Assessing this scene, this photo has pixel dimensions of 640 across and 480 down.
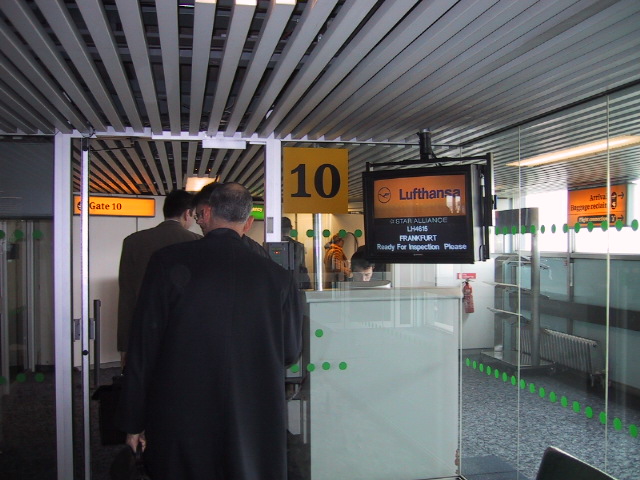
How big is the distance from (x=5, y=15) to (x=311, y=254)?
2730mm

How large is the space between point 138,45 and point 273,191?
1.99 metres

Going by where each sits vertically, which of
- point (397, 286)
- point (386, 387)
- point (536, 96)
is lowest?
point (386, 387)

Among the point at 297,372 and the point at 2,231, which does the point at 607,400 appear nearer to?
the point at 297,372

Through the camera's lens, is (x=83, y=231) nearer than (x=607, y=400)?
No

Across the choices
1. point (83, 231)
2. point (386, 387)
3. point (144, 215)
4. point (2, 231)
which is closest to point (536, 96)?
point (386, 387)

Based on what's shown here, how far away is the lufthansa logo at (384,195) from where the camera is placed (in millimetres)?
4297

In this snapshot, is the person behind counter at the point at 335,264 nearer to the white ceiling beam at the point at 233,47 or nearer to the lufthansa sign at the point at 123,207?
the white ceiling beam at the point at 233,47

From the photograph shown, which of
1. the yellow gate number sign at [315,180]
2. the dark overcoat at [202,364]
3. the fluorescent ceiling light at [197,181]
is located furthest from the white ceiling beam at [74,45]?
the fluorescent ceiling light at [197,181]

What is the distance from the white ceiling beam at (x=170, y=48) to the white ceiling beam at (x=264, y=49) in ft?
1.21

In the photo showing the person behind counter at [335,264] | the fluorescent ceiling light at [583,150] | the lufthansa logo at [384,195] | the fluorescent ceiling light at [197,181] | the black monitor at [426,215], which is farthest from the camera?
the fluorescent ceiling light at [197,181]

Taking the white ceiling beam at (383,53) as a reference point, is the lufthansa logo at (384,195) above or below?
below

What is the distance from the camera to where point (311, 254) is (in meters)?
4.55

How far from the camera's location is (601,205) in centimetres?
333

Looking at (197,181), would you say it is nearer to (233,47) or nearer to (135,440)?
(233,47)
